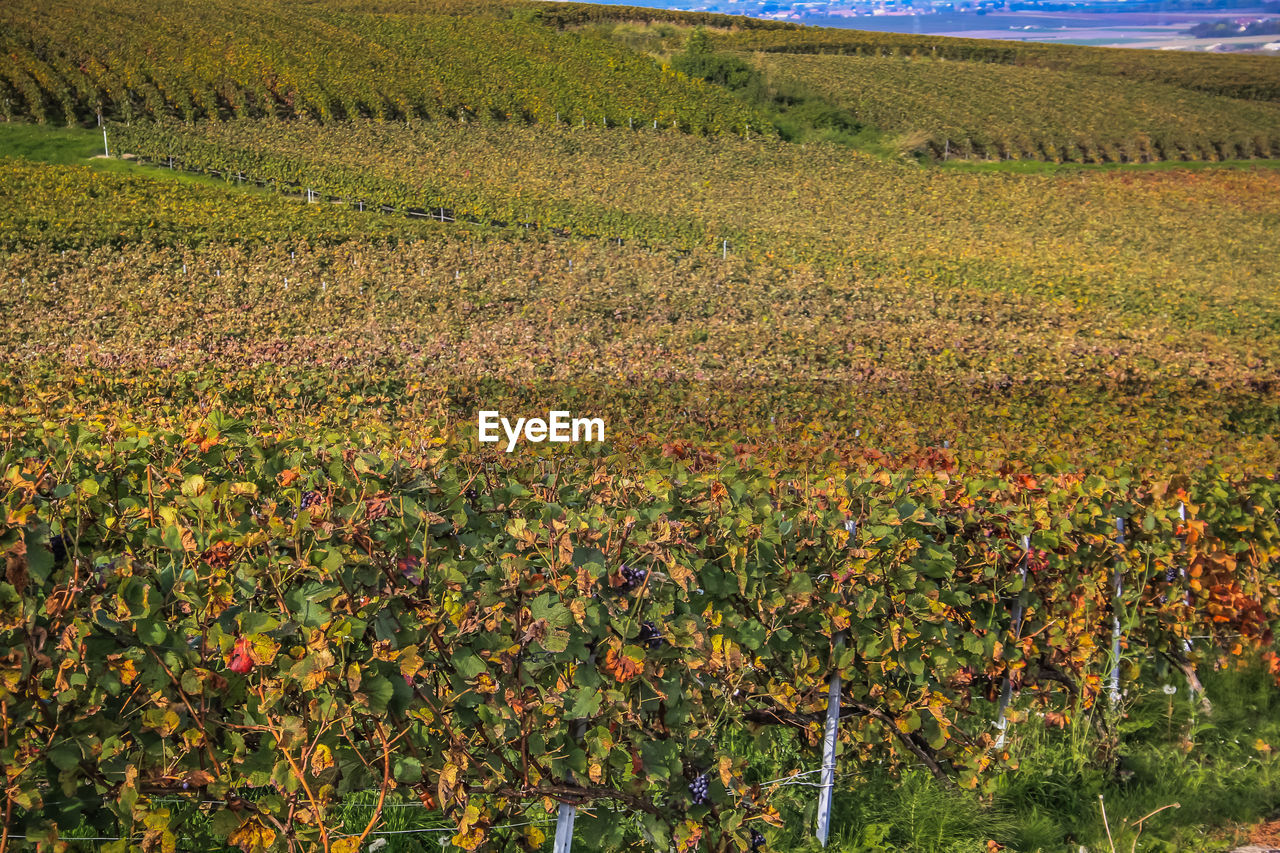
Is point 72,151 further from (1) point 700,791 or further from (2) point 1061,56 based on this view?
(2) point 1061,56

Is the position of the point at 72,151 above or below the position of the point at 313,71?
below

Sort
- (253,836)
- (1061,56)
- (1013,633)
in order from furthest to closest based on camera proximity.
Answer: (1061,56) < (1013,633) < (253,836)

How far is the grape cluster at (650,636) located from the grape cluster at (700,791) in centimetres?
47

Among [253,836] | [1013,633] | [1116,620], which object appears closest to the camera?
[253,836]

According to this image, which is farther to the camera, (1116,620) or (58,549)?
(1116,620)

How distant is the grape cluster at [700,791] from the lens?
2.98 metres

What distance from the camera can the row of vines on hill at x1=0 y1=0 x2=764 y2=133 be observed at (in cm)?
4019

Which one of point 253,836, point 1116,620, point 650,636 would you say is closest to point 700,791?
point 650,636

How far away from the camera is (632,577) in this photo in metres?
2.82

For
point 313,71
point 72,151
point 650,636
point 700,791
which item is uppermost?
point 313,71

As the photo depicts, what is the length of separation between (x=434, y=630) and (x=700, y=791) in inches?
37.9

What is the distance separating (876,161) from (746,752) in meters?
41.0

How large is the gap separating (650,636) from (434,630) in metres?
0.60

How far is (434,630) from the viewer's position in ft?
8.45
